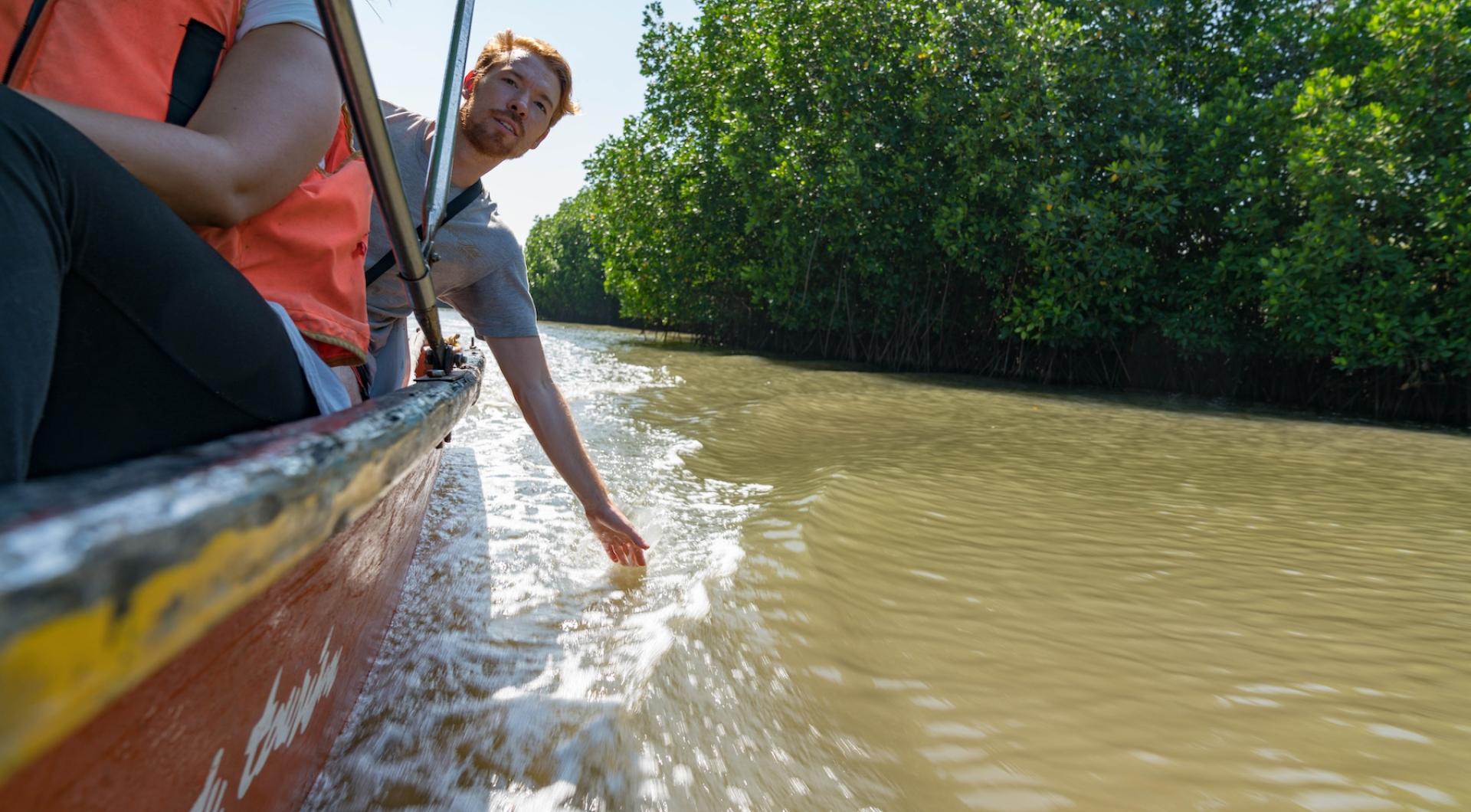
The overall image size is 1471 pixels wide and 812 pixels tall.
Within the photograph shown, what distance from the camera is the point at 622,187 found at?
22.0 metres

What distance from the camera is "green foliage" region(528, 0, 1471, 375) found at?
409 inches

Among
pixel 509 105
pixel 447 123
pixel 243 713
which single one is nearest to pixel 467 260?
pixel 509 105

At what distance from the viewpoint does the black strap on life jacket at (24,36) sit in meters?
0.98

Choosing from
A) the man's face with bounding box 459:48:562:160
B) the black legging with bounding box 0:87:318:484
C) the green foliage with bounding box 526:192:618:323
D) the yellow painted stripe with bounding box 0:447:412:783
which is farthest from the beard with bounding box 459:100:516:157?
the green foliage with bounding box 526:192:618:323

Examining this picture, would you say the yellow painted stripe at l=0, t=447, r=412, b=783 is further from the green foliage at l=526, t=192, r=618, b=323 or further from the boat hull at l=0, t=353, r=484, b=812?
the green foliage at l=526, t=192, r=618, b=323

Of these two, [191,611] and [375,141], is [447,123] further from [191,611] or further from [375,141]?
[191,611]

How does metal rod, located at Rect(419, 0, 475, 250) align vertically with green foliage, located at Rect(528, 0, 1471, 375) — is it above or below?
below

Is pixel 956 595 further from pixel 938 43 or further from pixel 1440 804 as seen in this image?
pixel 938 43

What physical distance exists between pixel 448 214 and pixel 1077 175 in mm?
12782

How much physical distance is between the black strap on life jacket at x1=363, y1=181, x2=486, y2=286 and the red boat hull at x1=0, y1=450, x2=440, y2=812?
0.94 metres

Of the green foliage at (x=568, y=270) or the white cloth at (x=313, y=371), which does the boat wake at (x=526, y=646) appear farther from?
the green foliage at (x=568, y=270)

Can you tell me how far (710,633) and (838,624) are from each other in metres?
0.38

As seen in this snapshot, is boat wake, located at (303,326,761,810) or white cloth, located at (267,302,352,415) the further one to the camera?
boat wake, located at (303,326,761,810)

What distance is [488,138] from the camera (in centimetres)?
250
